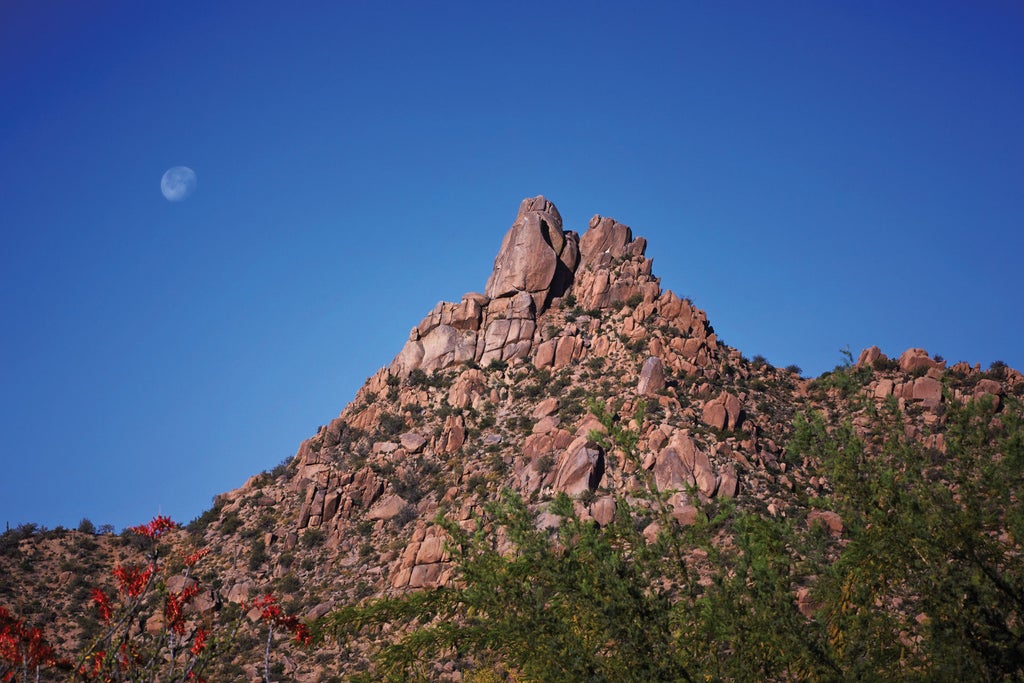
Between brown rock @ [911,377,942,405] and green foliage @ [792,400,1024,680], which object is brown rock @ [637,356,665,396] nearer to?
brown rock @ [911,377,942,405]

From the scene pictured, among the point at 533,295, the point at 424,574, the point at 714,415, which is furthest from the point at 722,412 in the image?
the point at 533,295

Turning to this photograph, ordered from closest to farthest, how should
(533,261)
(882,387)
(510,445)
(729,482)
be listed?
(729,482) → (882,387) → (510,445) → (533,261)

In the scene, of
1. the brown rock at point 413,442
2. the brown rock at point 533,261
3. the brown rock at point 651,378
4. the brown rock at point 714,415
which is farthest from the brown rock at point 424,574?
the brown rock at point 533,261

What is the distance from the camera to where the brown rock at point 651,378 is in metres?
53.8

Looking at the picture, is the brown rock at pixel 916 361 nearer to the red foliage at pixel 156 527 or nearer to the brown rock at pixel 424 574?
the brown rock at pixel 424 574

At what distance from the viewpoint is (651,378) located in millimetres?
54219

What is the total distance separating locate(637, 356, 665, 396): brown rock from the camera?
5384 centimetres

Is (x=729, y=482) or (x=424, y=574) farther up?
(x=729, y=482)

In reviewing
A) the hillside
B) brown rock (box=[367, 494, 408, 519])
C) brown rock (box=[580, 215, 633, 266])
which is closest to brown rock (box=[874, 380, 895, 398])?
the hillside

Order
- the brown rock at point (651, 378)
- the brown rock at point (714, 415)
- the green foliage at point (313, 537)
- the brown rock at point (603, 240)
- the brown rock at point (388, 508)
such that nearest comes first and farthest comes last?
the brown rock at point (714, 415) < the brown rock at point (651, 378) < the brown rock at point (388, 508) < the green foliage at point (313, 537) < the brown rock at point (603, 240)

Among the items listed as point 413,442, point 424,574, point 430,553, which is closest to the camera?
point 424,574

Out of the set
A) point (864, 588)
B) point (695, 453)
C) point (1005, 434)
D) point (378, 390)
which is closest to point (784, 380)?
point (695, 453)

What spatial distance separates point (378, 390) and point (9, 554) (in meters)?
28.9

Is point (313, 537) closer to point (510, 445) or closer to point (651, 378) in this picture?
point (510, 445)
